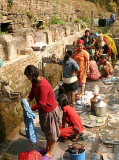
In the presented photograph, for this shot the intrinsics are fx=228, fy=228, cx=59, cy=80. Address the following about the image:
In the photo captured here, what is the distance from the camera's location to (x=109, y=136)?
4.43 m

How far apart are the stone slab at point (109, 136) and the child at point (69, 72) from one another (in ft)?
4.53

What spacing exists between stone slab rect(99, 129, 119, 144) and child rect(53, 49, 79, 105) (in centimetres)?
138

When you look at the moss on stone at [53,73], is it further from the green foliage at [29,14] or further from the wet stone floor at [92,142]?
the green foliage at [29,14]

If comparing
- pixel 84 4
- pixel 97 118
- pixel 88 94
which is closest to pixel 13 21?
pixel 88 94

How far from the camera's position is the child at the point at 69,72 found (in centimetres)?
532

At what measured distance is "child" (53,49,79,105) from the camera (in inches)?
209

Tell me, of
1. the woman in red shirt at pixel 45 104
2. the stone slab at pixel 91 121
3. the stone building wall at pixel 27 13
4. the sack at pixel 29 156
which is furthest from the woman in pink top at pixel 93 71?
the sack at pixel 29 156

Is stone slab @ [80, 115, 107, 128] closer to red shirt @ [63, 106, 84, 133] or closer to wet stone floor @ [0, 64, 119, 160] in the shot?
wet stone floor @ [0, 64, 119, 160]

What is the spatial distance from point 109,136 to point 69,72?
1787 mm

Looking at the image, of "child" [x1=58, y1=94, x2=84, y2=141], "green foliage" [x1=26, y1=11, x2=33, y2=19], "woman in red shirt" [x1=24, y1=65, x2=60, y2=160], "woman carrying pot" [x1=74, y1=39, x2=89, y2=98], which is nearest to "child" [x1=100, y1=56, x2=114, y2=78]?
"woman carrying pot" [x1=74, y1=39, x2=89, y2=98]

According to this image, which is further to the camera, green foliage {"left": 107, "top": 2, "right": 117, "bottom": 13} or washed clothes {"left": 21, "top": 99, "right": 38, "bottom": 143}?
green foliage {"left": 107, "top": 2, "right": 117, "bottom": 13}

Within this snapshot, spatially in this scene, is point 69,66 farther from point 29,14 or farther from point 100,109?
point 29,14

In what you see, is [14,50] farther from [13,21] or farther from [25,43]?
[13,21]

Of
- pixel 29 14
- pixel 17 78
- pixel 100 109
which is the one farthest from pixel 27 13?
pixel 100 109
